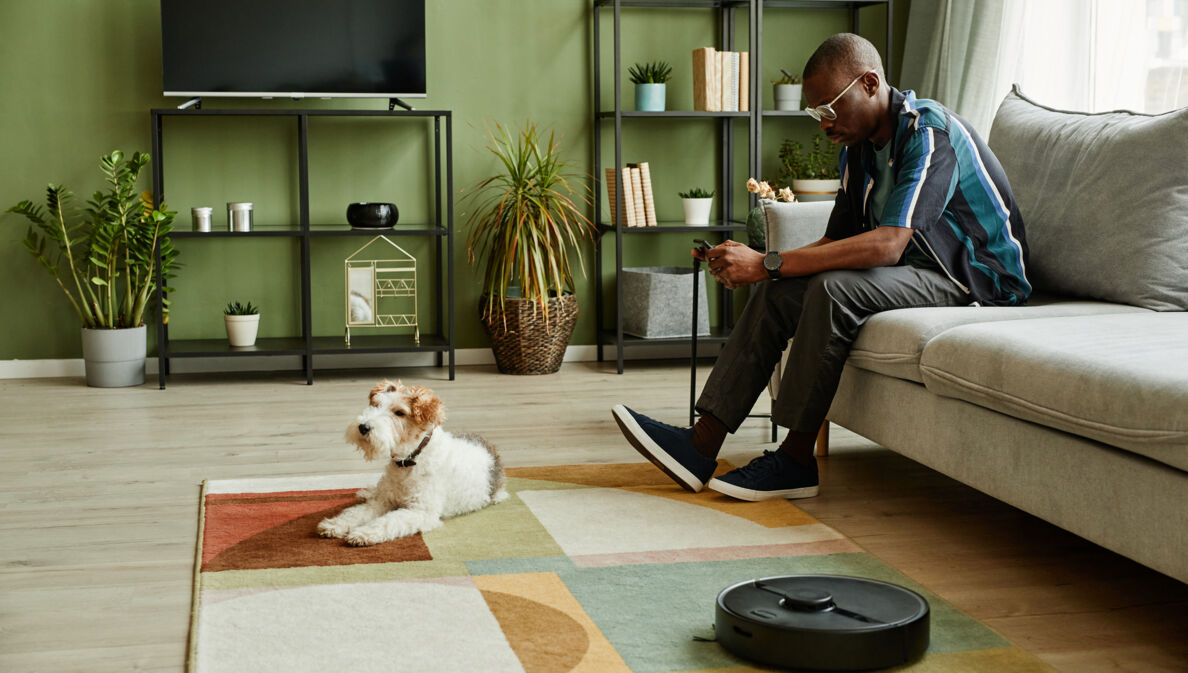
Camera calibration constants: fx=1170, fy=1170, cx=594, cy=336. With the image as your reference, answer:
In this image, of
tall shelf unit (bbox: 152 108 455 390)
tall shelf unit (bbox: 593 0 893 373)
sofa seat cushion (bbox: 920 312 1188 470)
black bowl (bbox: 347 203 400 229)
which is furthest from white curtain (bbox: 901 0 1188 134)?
black bowl (bbox: 347 203 400 229)

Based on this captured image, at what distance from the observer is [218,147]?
4477mm

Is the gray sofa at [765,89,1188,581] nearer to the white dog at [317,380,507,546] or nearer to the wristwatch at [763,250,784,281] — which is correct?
the wristwatch at [763,250,784,281]

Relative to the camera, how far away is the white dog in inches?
86.7

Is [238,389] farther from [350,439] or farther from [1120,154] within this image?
[1120,154]

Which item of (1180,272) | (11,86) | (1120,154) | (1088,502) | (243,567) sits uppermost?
(11,86)

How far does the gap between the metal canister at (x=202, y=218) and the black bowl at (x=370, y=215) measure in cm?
50

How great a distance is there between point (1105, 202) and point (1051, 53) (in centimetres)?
149

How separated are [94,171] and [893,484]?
3217 mm

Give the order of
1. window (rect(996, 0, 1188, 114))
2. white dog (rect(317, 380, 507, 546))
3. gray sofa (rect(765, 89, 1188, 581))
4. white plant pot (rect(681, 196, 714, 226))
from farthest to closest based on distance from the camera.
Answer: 1. white plant pot (rect(681, 196, 714, 226))
2. window (rect(996, 0, 1188, 114))
3. white dog (rect(317, 380, 507, 546))
4. gray sofa (rect(765, 89, 1188, 581))

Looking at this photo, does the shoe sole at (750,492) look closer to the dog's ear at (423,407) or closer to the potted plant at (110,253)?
the dog's ear at (423,407)

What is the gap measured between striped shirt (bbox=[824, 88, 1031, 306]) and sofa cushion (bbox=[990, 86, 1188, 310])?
0.13 metres

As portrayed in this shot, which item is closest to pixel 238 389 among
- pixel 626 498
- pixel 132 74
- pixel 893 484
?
pixel 132 74

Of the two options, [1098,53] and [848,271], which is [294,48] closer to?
[848,271]

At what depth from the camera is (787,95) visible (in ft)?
15.4
